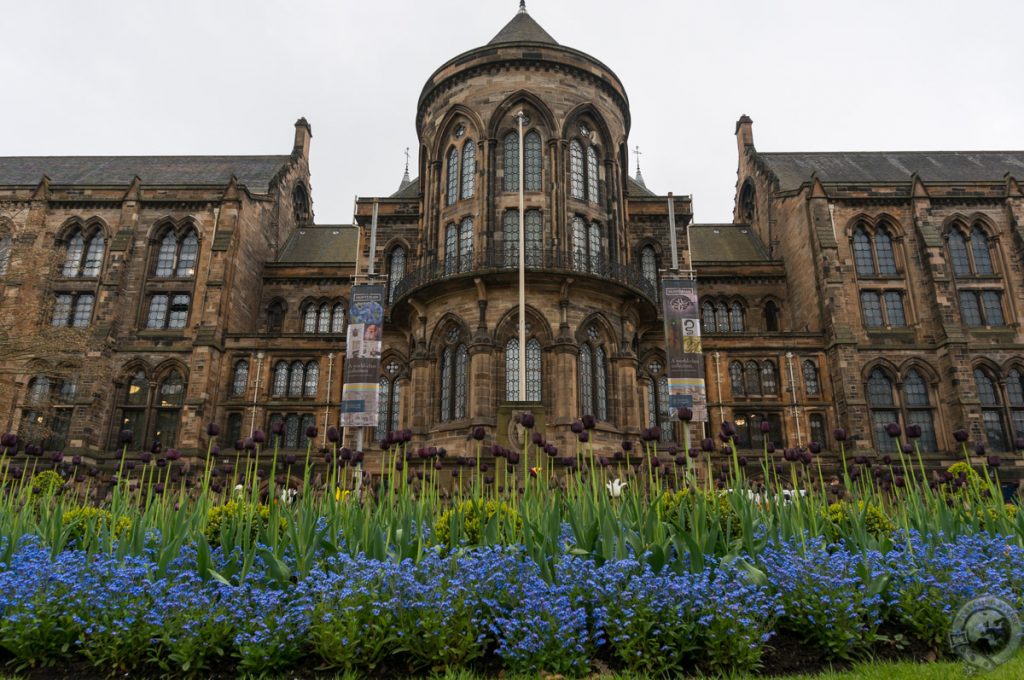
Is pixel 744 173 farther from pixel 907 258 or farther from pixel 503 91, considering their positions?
pixel 503 91

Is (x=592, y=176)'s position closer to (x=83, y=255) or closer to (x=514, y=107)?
(x=514, y=107)

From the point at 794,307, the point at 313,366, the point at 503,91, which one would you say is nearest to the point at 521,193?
the point at 503,91

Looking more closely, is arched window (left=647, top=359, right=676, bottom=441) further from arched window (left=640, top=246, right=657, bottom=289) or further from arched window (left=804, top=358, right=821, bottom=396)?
arched window (left=804, top=358, right=821, bottom=396)

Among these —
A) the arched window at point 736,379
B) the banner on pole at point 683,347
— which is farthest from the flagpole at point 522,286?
the arched window at point 736,379

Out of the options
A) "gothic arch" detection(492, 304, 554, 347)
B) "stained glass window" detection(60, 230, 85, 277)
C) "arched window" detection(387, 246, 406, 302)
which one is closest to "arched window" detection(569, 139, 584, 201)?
"gothic arch" detection(492, 304, 554, 347)

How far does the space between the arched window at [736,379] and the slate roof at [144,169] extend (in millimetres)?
29523

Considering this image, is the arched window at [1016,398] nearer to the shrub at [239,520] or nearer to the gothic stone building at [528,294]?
the gothic stone building at [528,294]

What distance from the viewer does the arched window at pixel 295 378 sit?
1291 inches

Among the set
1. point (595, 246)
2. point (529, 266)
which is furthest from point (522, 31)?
point (529, 266)

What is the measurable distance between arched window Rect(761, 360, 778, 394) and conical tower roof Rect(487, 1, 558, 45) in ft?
61.6

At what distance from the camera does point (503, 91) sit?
1136 inches

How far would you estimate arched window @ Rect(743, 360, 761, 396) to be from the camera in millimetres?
32375

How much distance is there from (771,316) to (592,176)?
15.9m

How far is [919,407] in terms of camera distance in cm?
3231
